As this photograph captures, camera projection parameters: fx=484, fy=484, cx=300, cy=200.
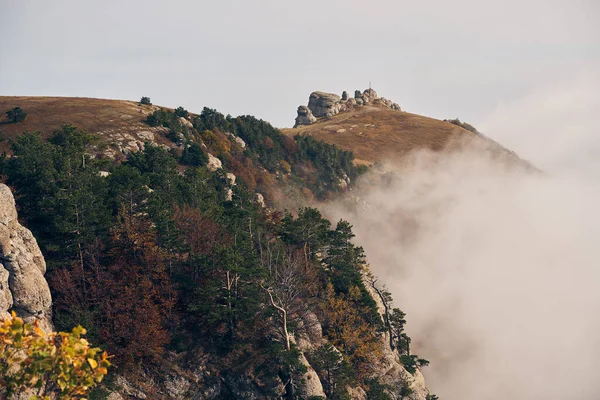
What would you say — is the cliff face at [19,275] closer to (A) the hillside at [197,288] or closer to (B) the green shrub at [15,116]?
(A) the hillside at [197,288]

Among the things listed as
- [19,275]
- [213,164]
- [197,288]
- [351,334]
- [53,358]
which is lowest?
[19,275]

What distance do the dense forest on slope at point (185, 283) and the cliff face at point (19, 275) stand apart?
6.23ft

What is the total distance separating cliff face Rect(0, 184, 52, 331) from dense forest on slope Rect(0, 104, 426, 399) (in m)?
1.90

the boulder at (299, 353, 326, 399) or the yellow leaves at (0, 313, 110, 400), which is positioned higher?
the boulder at (299, 353, 326, 399)

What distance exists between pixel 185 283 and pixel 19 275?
56.3 feet

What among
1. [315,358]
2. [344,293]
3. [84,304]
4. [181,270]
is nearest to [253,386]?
[315,358]

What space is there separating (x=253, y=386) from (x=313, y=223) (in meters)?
29.5

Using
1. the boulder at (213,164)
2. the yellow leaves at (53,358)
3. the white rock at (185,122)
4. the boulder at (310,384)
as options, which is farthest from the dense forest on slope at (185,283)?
the white rock at (185,122)

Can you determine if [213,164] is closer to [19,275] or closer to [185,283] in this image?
[185,283]

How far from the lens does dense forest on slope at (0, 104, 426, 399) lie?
4819 centimetres

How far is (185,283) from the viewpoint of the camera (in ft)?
180

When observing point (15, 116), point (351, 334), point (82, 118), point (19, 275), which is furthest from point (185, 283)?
point (15, 116)

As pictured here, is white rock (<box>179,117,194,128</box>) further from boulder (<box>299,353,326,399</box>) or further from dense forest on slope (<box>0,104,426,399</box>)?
boulder (<box>299,353,326,399</box>)

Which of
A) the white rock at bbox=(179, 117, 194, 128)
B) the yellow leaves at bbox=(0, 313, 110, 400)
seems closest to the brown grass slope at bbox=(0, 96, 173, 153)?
the white rock at bbox=(179, 117, 194, 128)
